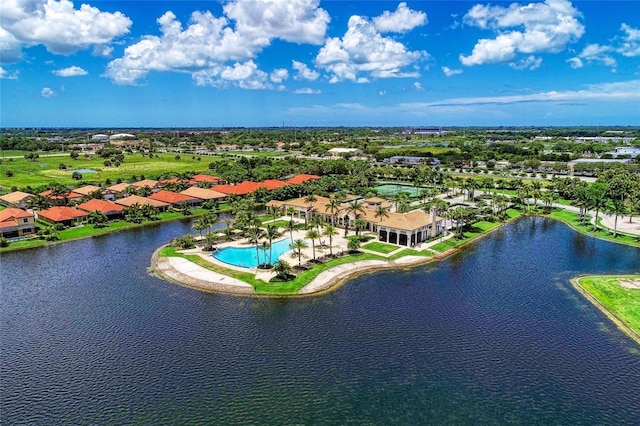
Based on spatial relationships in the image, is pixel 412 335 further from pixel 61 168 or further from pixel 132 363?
pixel 61 168

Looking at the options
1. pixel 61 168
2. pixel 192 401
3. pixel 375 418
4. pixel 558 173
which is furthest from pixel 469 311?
pixel 61 168

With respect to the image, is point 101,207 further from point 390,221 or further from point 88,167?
point 88,167

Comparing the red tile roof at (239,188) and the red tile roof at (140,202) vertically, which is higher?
the red tile roof at (239,188)

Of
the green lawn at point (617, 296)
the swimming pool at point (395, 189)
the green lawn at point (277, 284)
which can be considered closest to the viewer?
the green lawn at point (617, 296)

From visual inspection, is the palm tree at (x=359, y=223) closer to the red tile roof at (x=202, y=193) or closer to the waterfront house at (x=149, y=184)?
the red tile roof at (x=202, y=193)

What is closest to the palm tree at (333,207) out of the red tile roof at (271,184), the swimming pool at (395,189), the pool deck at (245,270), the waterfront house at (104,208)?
the pool deck at (245,270)


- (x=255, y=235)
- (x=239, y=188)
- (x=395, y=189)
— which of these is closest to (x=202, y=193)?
(x=239, y=188)
